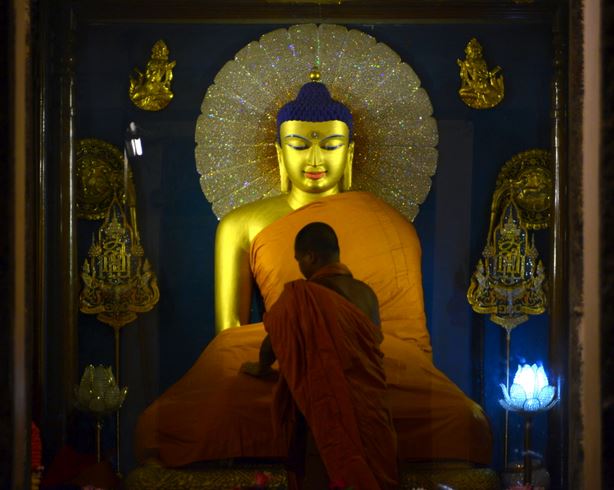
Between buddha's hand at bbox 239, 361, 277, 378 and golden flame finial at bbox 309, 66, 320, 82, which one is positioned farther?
golden flame finial at bbox 309, 66, 320, 82

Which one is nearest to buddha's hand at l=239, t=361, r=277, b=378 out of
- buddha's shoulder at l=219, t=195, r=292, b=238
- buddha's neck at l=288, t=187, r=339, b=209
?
buddha's shoulder at l=219, t=195, r=292, b=238

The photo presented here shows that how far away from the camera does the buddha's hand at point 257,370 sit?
5005 millimetres

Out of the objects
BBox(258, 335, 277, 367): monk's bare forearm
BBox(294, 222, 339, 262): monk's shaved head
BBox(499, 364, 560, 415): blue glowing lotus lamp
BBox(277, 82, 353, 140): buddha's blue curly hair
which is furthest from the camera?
BBox(277, 82, 353, 140): buddha's blue curly hair

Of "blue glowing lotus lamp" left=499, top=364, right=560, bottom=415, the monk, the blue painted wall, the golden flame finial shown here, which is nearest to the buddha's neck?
the blue painted wall

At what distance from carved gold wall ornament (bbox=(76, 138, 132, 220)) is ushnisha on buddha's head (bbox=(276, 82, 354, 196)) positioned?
25.2 inches

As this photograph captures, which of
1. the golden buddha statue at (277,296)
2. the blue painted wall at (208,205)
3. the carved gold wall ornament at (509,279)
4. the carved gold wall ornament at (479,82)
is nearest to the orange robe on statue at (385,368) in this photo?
Result: the golden buddha statue at (277,296)

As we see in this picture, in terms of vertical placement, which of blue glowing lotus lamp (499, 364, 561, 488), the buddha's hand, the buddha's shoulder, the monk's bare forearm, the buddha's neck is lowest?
blue glowing lotus lamp (499, 364, 561, 488)

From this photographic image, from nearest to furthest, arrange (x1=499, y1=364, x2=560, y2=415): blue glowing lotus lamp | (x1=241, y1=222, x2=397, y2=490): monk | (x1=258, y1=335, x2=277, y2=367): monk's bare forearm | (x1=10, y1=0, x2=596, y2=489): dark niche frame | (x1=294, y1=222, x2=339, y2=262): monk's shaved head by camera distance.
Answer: (x1=241, y1=222, x2=397, y2=490): monk, (x1=258, y1=335, x2=277, y2=367): monk's bare forearm, (x1=294, y1=222, x2=339, y2=262): monk's shaved head, (x1=499, y1=364, x2=560, y2=415): blue glowing lotus lamp, (x1=10, y1=0, x2=596, y2=489): dark niche frame

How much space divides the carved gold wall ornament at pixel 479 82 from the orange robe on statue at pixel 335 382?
1.08 m

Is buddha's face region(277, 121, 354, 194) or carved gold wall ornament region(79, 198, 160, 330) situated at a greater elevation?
buddha's face region(277, 121, 354, 194)

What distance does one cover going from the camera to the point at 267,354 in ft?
16.4

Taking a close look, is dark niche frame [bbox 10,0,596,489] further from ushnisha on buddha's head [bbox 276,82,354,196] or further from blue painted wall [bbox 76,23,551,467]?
ushnisha on buddha's head [bbox 276,82,354,196]

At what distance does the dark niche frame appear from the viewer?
5336mm

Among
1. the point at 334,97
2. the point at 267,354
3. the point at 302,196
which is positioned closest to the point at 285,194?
the point at 302,196
